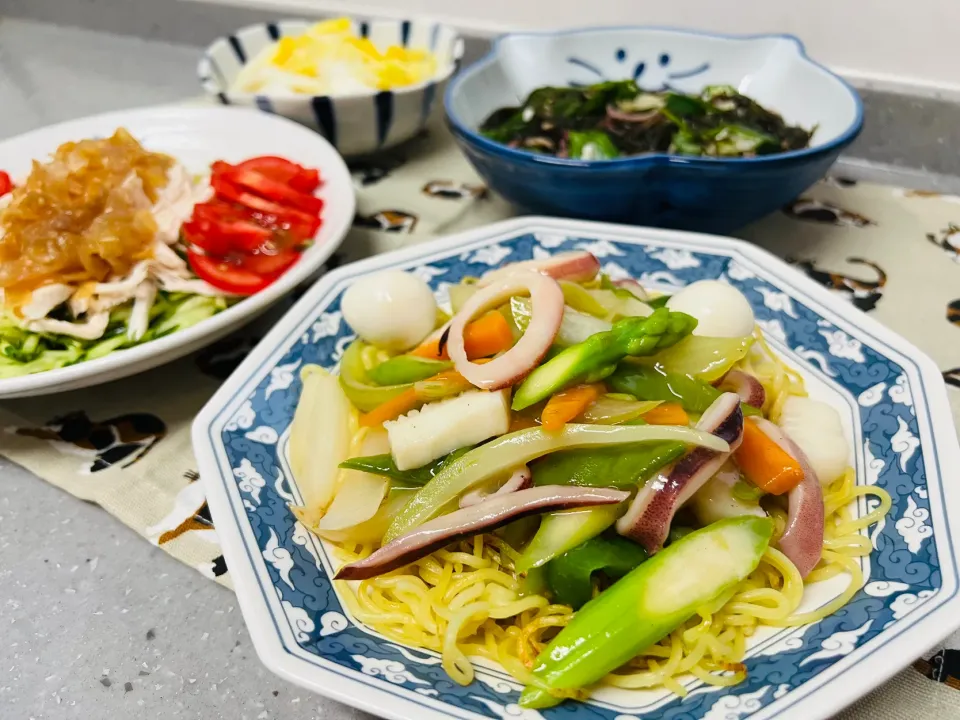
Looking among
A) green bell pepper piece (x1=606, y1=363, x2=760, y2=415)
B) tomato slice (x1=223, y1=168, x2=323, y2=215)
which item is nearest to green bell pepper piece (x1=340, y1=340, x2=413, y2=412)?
green bell pepper piece (x1=606, y1=363, x2=760, y2=415)

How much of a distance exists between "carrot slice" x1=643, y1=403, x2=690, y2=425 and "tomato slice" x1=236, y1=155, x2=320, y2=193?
1192 millimetres

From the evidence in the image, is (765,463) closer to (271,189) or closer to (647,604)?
(647,604)

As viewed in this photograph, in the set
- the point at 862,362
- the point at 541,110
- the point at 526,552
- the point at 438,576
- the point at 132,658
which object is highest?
the point at 541,110

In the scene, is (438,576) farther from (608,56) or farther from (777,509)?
(608,56)

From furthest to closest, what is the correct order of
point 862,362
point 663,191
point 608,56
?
point 608,56 → point 663,191 → point 862,362

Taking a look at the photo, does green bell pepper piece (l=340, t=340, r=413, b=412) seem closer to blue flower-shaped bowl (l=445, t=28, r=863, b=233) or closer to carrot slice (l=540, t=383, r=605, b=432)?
carrot slice (l=540, t=383, r=605, b=432)

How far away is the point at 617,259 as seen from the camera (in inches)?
62.9

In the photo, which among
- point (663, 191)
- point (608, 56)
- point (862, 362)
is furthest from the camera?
point (608, 56)

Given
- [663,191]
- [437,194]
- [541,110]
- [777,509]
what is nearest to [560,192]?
[663,191]

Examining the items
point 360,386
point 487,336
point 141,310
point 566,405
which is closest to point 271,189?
point 141,310

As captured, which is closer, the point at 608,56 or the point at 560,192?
the point at 560,192

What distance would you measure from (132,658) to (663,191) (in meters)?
1.43

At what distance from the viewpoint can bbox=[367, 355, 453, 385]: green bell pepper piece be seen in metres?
1.25

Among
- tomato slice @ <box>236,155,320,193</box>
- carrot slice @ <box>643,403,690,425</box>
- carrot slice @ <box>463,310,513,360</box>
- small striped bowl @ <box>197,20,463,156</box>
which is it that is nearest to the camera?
carrot slice @ <box>643,403,690,425</box>
